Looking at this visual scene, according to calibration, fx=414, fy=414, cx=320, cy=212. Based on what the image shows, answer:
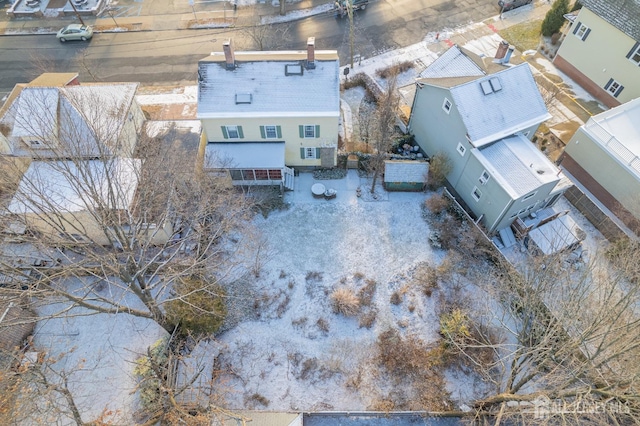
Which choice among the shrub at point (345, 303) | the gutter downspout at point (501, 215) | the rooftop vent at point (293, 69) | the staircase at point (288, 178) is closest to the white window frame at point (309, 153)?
the staircase at point (288, 178)

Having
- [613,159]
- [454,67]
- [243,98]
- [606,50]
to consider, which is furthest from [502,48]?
[243,98]

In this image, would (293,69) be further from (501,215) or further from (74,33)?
(74,33)

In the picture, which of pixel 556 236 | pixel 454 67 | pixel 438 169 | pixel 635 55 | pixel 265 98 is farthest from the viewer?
pixel 635 55

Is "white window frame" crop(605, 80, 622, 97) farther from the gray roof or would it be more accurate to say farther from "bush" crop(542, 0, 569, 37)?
"bush" crop(542, 0, 569, 37)

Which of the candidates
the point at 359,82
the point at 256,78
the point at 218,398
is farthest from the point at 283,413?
the point at 359,82

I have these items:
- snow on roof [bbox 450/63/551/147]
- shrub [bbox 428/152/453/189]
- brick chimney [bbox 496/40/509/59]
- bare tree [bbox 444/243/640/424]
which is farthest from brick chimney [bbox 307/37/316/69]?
bare tree [bbox 444/243/640/424]

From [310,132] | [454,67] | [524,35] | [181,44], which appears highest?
[454,67]
